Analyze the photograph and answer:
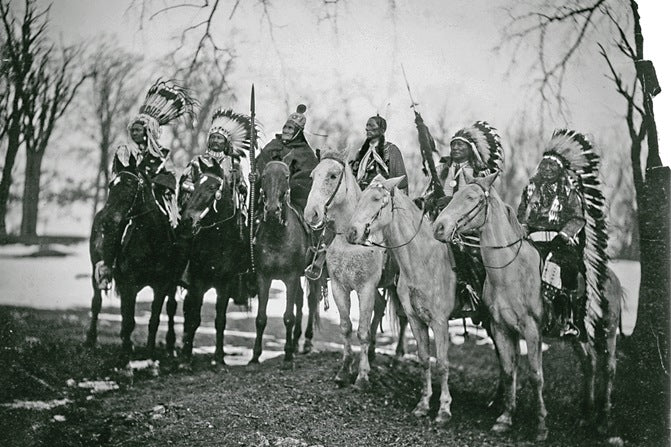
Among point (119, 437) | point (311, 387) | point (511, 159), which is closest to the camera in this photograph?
point (119, 437)

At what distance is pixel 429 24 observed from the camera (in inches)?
202

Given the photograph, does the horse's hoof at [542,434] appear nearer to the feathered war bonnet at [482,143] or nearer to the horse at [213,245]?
the feathered war bonnet at [482,143]

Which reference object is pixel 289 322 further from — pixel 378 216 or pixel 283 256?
pixel 378 216

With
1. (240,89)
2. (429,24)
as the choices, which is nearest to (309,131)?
(240,89)

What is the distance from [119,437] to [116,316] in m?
0.86

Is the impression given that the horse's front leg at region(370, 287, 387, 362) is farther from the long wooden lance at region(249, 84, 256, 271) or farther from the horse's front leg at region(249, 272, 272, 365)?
the long wooden lance at region(249, 84, 256, 271)

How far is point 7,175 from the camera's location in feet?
15.9

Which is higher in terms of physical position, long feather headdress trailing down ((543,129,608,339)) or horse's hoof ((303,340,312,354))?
long feather headdress trailing down ((543,129,608,339))

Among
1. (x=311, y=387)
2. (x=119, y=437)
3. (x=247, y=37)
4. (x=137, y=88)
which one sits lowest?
(x=119, y=437)

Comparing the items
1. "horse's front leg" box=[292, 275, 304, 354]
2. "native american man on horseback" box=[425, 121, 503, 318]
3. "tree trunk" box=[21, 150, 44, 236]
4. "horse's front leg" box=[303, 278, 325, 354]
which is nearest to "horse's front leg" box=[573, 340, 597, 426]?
"native american man on horseback" box=[425, 121, 503, 318]

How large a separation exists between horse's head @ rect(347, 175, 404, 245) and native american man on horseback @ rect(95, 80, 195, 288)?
145cm

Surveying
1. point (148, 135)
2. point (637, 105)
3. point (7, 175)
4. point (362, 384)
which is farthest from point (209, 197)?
point (637, 105)

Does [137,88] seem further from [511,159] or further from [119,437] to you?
[511,159]

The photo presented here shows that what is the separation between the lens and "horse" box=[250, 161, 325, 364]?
5.06 m
